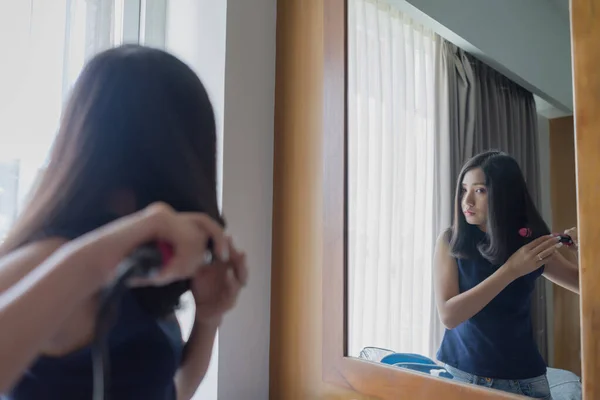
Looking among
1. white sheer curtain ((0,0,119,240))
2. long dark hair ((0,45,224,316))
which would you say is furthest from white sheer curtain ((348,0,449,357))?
white sheer curtain ((0,0,119,240))

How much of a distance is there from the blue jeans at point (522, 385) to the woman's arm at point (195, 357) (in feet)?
1.36

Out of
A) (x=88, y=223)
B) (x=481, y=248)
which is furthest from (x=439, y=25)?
(x=88, y=223)

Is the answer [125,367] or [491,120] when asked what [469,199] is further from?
[125,367]

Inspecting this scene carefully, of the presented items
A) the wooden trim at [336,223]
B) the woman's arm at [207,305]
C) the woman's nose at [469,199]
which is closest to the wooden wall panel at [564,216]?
the woman's nose at [469,199]

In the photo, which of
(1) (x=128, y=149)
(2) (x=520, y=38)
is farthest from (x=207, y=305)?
(2) (x=520, y=38)

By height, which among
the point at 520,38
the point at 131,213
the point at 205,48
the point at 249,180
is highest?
the point at 205,48

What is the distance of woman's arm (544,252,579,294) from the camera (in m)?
0.69

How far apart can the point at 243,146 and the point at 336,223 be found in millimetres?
281

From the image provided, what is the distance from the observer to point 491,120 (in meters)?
0.78

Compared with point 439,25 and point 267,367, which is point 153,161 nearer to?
point 439,25

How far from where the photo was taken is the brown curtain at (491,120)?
2.38ft

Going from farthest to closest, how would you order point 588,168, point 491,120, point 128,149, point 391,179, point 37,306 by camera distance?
point 391,179 → point 491,120 → point 588,168 → point 128,149 → point 37,306

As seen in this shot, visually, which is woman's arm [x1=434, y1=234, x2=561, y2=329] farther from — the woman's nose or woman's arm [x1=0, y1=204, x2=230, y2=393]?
woman's arm [x1=0, y1=204, x2=230, y2=393]

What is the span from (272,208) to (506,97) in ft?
1.88
